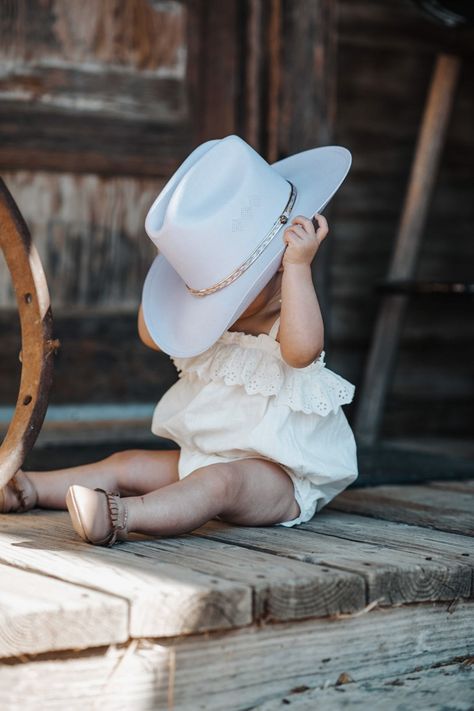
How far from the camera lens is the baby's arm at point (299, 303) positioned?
2.01 metres

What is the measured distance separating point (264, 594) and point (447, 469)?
5.10 ft

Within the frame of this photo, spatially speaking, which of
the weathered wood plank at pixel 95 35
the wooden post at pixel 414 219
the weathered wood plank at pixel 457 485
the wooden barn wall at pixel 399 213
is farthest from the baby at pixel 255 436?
the wooden barn wall at pixel 399 213

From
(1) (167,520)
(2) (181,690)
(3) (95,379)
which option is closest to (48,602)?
(2) (181,690)

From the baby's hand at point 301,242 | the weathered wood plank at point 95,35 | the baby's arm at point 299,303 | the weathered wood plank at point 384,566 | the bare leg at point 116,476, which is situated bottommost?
the bare leg at point 116,476

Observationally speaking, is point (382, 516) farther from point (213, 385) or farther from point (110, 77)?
point (110, 77)

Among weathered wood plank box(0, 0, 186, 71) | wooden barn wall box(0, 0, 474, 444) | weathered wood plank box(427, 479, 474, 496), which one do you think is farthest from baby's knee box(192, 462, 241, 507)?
weathered wood plank box(0, 0, 186, 71)

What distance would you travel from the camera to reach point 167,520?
6.15 ft

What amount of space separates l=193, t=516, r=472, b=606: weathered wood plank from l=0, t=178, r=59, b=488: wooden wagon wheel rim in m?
0.38

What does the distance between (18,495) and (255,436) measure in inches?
19.3

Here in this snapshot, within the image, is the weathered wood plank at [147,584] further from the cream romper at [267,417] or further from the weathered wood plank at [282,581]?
the cream romper at [267,417]

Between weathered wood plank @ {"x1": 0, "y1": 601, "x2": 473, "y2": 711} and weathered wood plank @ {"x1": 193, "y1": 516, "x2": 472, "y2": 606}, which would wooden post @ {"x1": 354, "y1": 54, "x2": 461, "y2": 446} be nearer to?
weathered wood plank @ {"x1": 193, "y1": 516, "x2": 472, "y2": 606}

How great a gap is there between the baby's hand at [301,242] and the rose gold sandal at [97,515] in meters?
0.55

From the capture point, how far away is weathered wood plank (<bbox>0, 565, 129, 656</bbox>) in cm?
139

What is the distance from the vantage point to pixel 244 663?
1.57 meters
